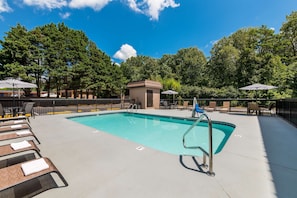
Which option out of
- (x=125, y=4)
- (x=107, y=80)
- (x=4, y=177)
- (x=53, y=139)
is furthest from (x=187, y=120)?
(x=107, y=80)

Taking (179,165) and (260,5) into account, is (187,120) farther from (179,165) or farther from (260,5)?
(260,5)

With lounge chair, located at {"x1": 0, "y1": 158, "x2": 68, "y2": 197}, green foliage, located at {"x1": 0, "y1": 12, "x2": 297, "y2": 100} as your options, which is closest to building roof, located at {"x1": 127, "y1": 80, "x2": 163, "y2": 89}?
green foliage, located at {"x1": 0, "y1": 12, "x2": 297, "y2": 100}

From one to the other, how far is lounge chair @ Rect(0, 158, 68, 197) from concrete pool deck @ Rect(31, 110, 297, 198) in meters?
0.18

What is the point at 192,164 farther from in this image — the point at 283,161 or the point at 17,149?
the point at 17,149

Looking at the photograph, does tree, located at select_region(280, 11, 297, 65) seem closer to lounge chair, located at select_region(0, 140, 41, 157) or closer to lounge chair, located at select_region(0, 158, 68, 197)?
lounge chair, located at select_region(0, 158, 68, 197)

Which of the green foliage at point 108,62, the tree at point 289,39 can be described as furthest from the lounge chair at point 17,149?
the tree at point 289,39

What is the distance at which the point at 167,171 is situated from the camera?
2.19 metres

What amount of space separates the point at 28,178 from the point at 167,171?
1745mm

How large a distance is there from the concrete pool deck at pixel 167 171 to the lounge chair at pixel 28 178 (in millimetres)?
183

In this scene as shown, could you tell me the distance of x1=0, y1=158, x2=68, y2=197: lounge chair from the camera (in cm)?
146

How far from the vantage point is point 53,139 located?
3.82 m

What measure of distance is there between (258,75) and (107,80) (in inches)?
761

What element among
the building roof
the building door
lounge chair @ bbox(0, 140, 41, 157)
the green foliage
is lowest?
lounge chair @ bbox(0, 140, 41, 157)

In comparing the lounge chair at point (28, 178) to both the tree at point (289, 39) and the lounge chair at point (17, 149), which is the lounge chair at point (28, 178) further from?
the tree at point (289, 39)
